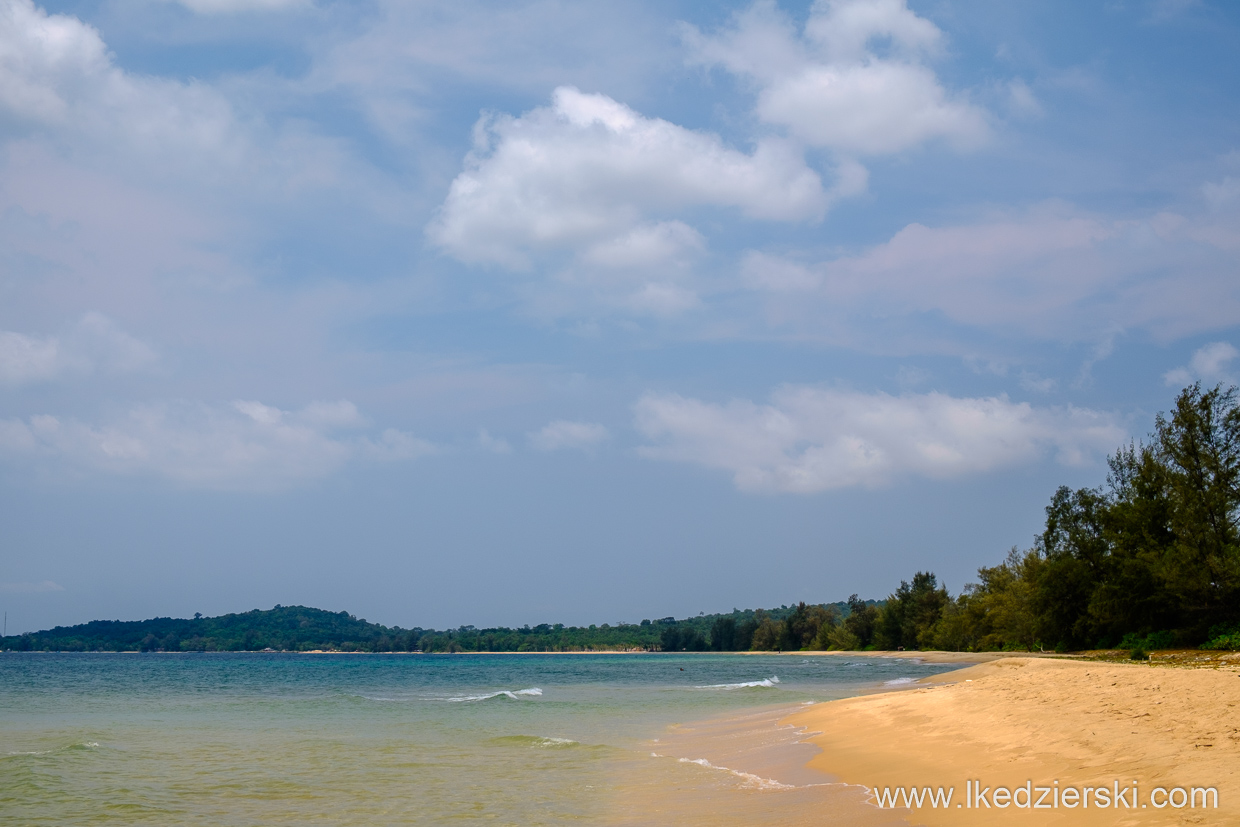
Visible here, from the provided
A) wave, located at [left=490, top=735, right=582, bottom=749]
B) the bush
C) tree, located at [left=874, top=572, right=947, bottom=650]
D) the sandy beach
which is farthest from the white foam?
tree, located at [left=874, top=572, right=947, bottom=650]

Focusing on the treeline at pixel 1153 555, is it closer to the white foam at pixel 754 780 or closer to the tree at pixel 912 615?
the white foam at pixel 754 780

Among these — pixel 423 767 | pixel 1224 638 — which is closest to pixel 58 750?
pixel 423 767

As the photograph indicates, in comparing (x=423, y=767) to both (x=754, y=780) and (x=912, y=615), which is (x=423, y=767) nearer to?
(x=754, y=780)

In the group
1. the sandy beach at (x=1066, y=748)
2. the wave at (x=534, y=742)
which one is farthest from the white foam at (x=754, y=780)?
the wave at (x=534, y=742)

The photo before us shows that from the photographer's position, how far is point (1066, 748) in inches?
455

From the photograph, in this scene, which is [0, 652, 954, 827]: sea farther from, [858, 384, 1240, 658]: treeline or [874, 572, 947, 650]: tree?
[874, 572, 947, 650]: tree

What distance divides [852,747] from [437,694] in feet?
120

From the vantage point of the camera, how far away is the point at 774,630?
17425cm

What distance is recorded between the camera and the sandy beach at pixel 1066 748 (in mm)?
8875

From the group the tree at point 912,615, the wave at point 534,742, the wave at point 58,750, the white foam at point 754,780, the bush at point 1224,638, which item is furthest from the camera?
the tree at point 912,615

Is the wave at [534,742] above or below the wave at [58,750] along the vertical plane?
below

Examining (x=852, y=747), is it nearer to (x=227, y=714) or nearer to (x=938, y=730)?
(x=938, y=730)

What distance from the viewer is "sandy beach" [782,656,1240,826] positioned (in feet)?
29.1

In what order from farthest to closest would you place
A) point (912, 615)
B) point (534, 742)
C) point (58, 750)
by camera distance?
point (912, 615)
point (534, 742)
point (58, 750)
